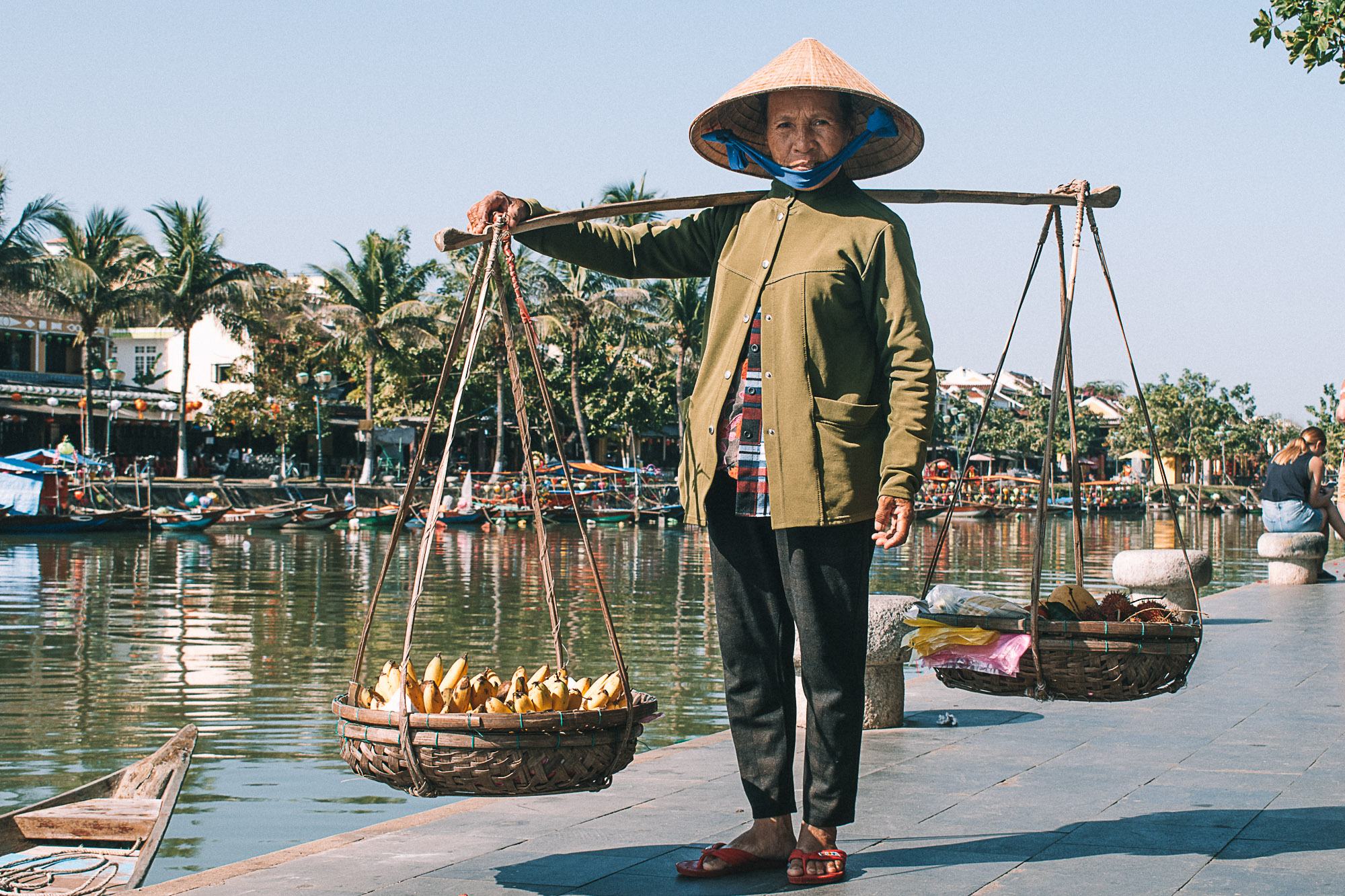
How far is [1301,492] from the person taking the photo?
11.9m

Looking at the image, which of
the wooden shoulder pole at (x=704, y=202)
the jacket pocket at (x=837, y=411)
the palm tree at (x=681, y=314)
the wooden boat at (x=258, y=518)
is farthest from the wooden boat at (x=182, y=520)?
the jacket pocket at (x=837, y=411)

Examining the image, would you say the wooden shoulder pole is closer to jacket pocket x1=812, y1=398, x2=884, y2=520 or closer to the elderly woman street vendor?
the elderly woman street vendor

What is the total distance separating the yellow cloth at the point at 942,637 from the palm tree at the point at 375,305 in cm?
3365

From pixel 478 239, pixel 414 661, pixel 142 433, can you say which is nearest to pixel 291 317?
pixel 142 433

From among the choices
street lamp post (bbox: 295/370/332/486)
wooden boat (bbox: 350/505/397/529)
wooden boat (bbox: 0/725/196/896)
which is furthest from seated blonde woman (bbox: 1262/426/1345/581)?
street lamp post (bbox: 295/370/332/486)

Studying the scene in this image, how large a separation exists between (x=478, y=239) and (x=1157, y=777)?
2681mm

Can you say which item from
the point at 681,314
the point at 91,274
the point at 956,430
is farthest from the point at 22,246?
the point at 956,430

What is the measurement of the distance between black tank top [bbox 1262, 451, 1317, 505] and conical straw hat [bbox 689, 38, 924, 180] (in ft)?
31.9

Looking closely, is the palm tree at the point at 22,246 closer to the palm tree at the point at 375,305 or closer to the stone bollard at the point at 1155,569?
the palm tree at the point at 375,305

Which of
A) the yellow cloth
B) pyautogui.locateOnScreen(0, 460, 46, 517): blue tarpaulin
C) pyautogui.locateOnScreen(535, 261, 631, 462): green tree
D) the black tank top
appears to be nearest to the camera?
the yellow cloth

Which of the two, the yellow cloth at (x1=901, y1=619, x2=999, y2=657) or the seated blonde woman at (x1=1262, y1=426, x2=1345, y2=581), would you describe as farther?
the seated blonde woman at (x1=1262, y1=426, x2=1345, y2=581)

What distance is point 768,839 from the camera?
2.97m

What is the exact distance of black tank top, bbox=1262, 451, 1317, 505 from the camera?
38.5 ft

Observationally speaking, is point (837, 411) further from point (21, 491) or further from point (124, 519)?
point (124, 519)
